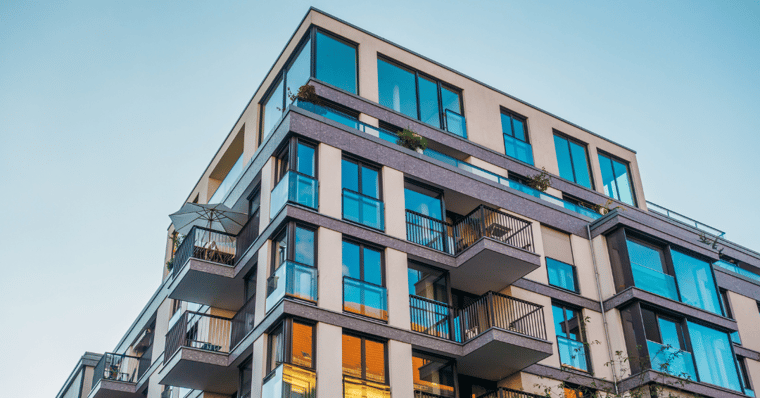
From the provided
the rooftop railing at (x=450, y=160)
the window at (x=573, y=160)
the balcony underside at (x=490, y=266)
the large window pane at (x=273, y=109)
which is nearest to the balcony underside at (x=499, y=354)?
the balcony underside at (x=490, y=266)

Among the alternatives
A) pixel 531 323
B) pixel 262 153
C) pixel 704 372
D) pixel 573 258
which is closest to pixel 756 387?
pixel 704 372

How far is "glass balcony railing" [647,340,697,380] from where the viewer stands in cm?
2500

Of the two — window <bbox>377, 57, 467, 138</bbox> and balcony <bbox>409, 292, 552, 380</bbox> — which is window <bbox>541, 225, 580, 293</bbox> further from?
window <bbox>377, 57, 467, 138</bbox>

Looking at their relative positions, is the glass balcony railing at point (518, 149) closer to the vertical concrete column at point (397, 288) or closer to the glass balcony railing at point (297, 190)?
the vertical concrete column at point (397, 288)

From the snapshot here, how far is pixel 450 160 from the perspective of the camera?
1083 inches

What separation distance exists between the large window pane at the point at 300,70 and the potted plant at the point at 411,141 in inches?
140

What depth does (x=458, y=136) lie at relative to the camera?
94.4ft

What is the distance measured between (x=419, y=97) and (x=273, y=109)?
201 inches

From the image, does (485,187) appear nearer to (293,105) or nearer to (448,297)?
(448,297)

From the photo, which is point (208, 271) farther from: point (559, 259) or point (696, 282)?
point (696, 282)

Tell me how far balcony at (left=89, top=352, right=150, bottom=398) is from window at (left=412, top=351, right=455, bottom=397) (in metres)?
13.1

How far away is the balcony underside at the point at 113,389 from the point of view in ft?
102

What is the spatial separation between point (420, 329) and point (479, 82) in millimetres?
11508

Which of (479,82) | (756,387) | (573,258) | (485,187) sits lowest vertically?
(756,387)
